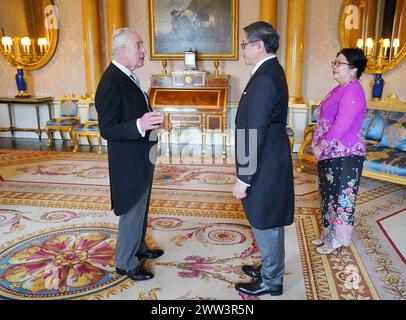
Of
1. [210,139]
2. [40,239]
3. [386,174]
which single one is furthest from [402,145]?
[40,239]

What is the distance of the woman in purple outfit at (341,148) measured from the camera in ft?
8.05

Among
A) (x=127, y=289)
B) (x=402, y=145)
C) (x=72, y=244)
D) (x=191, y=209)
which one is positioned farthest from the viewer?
(x=402, y=145)

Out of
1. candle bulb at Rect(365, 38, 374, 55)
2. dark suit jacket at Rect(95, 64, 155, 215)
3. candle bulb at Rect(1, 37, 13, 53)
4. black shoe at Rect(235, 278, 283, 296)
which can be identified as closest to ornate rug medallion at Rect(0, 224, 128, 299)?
dark suit jacket at Rect(95, 64, 155, 215)

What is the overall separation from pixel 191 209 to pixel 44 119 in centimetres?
490

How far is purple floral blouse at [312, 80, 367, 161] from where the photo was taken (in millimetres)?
2438

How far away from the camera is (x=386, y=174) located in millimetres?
3939

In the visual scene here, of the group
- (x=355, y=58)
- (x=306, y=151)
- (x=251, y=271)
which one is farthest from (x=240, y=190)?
(x=306, y=151)

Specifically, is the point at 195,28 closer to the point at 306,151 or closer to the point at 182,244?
the point at 306,151

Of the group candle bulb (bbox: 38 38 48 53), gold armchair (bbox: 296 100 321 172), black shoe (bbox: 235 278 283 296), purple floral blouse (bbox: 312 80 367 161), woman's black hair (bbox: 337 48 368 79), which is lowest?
black shoe (bbox: 235 278 283 296)

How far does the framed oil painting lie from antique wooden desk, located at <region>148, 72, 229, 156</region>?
0.57 m

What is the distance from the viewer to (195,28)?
6.43m

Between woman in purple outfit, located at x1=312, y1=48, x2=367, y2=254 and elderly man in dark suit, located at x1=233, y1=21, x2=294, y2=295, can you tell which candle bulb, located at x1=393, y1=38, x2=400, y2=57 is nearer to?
woman in purple outfit, located at x1=312, y1=48, x2=367, y2=254

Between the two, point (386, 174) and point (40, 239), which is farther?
point (386, 174)
